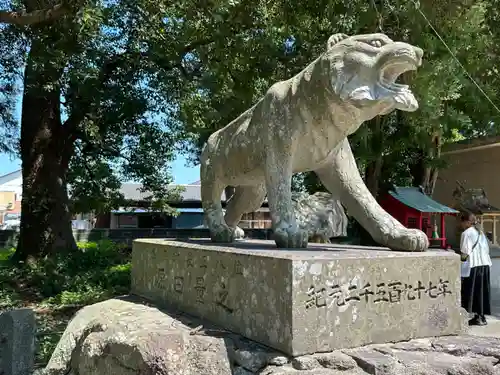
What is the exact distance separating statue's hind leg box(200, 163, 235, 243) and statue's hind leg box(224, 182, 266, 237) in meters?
0.28

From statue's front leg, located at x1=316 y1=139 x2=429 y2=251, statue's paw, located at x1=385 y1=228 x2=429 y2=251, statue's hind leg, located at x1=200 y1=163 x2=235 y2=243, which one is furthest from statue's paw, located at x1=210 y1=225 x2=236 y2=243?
statue's paw, located at x1=385 y1=228 x2=429 y2=251

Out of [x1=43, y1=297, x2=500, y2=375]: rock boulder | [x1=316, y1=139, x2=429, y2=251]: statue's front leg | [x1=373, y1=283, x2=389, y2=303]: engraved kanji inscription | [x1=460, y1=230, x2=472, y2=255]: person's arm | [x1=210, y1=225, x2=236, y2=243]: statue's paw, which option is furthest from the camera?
[x1=460, y1=230, x2=472, y2=255]: person's arm

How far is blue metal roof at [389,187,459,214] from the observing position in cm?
805

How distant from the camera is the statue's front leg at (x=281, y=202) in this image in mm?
3066

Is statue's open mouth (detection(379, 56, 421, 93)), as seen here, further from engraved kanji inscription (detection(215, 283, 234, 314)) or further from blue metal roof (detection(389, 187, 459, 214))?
blue metal roof (detection(389, 187, 459, 214))

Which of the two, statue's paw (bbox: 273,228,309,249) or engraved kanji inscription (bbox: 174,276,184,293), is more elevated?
statue's paw (bbox: 273,228,309,249)

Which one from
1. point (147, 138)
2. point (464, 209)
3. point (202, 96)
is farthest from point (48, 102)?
point (464, 209)

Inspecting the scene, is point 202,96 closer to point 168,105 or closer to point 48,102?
point 168,105

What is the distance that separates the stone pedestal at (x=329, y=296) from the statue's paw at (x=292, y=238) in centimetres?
26

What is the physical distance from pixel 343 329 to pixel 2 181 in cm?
4458

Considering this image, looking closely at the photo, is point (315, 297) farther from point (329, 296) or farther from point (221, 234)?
point (221, 234)

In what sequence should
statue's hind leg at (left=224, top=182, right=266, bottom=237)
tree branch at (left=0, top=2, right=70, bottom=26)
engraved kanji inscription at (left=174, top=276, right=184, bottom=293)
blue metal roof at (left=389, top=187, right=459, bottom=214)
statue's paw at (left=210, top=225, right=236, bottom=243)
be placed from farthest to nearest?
blue metal roof at (left=389, top=187, right=459, bottom=214)
tree branch at (left=0, top=2, right=70, bottom=26)
statue's hind leg at (left=224, top=182, right=266, bottom=237)
statue's paw at (left=210, top=225, right=236, bottom=243)
engraved kanji inscription at (left=174, top=276, right=184, bottom=293)

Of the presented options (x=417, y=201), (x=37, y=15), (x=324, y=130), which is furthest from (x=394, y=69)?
(x=417, y=201)

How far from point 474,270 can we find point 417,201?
7.55ft
